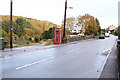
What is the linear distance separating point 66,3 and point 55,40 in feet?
26.7

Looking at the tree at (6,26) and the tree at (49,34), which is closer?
the tree at (6,26)

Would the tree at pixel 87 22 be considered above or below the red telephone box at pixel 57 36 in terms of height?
above

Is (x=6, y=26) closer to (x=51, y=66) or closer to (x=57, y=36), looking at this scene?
(x=57, y=36)

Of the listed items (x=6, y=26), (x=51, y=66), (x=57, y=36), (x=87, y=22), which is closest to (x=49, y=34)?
(x=6, y=26)

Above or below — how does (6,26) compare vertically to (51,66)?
above

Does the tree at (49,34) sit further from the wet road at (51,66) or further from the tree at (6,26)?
the wet road at (51,66)

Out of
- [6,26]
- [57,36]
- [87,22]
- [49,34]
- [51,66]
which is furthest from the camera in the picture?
[87,22]

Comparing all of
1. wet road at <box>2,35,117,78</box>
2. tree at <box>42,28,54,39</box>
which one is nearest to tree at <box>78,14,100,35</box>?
tree at <box>42,28,54,39</box>

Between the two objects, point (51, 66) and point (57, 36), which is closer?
point (51, 66)

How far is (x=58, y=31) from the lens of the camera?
138ft

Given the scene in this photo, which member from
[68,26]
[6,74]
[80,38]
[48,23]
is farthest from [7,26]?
[6,74]

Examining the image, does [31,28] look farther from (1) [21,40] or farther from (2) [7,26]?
(1) [21,40]

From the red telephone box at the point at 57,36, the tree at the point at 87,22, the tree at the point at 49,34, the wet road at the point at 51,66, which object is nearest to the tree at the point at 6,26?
the tree at the point at 49,34

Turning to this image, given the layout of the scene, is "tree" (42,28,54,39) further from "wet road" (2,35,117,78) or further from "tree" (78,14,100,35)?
"wet road" (2,35,117,78)
